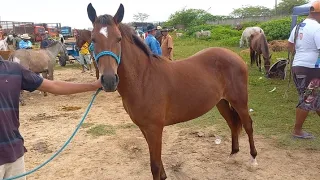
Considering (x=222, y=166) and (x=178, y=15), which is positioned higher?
(x=178, y=15)

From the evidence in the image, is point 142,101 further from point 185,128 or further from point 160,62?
point 185,128

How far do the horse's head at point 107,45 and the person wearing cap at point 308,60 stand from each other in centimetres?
294

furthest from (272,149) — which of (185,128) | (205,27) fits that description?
(205,27)

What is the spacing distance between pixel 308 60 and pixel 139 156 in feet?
9.24

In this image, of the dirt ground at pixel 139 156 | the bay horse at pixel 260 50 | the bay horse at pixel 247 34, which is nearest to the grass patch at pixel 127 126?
the dirt ground at pixel 139 156

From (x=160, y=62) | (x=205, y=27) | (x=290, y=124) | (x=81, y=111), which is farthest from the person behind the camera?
(x=205, y=27)

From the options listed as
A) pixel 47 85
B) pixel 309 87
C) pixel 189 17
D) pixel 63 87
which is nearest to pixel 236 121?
pixel 309 87

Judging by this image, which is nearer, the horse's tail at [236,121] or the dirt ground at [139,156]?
the dirt ground at [139,156]

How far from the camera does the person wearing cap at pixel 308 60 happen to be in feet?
13.3

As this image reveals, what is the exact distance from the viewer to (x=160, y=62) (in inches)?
122

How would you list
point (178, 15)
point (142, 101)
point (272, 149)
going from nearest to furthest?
point (142, 101), point (272, 149), point (178, 15)

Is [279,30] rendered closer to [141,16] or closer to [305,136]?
[305,136]

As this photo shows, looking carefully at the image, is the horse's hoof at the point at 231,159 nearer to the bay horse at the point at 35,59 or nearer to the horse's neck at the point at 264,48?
the bay horse at the point at 35,59

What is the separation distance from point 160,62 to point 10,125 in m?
1.69
